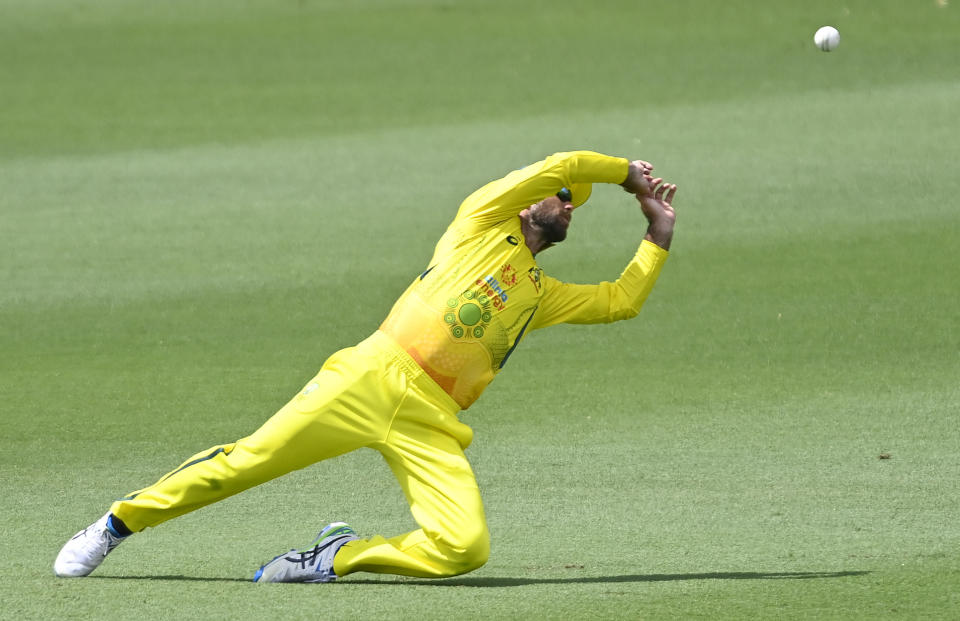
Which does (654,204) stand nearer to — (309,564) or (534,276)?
(534,276)

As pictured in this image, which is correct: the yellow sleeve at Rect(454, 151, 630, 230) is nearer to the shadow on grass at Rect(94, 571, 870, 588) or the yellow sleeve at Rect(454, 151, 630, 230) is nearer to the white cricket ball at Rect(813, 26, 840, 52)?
the shadow on grass at Rect(94, 571, 870, 588)

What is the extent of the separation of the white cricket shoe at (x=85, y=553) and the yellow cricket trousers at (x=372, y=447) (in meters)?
0.11

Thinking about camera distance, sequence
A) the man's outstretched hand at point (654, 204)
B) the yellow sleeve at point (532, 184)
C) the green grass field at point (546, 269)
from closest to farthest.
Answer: the yellow sleeve at point (532, 184), the green grass field at point (546, 269), the man's outstretched hand at point (654, 204)

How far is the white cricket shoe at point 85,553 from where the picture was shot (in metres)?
6.70

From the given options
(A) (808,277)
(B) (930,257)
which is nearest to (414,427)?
(A) (808,277)

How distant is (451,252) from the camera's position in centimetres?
702

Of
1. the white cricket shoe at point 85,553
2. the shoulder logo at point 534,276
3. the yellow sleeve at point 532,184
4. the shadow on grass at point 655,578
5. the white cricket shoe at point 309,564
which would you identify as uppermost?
the yellow sleeve at point 532,184

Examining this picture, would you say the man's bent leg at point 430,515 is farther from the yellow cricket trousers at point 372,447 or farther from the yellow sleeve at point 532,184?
the yellow sleeve at point 532,184

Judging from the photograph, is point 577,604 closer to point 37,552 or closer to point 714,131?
point 37,552

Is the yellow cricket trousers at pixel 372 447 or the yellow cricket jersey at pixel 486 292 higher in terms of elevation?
the yellow cricket jersey at pixel 486 292

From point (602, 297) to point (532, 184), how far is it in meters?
0.70

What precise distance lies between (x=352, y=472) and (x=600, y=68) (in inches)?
585

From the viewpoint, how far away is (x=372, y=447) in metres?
6.76

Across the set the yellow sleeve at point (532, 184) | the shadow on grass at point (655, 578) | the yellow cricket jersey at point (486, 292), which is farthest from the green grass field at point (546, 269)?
the yellow sleeve at point (532, 184)
